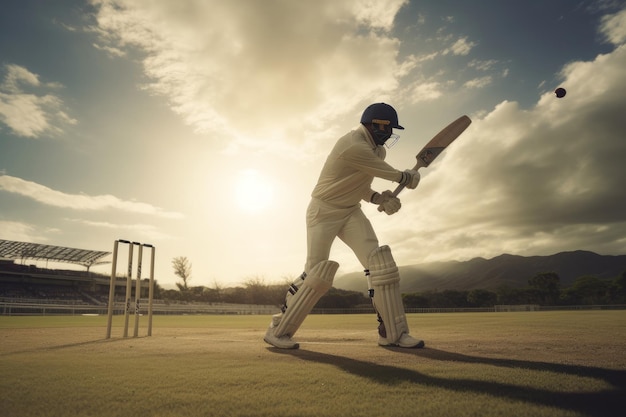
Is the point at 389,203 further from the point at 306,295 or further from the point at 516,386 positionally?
the point at 516,386

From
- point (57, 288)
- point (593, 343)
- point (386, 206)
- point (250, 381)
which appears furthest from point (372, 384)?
point (57, 288)

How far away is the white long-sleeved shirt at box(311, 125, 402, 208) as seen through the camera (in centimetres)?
556

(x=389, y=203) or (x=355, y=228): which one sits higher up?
(x=389, y=203)

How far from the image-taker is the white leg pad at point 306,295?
560 centimetres

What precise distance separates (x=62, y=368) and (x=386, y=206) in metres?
4.33

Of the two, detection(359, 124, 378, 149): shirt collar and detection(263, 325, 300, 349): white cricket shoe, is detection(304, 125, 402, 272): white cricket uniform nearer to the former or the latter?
detection(359, 124, 378, 149): shirt collar

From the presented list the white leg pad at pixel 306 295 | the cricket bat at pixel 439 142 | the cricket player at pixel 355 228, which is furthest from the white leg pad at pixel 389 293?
the cricket bat at pixel 439 142

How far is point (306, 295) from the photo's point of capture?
5723 millimetres

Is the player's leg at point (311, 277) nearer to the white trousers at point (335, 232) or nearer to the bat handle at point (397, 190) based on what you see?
the white trousers at point (335, 232)

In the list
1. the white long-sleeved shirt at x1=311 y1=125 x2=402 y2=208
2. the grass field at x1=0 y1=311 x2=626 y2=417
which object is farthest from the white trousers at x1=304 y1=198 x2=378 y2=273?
the grass field at x1=0 y1=311 x2=626 y2=417

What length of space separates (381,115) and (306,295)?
271 centimetres

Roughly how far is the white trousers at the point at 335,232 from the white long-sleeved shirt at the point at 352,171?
0.15 metres

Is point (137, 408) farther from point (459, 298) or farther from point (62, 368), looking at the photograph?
point (459, 298)

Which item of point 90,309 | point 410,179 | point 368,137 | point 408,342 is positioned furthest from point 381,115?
point 90,309
